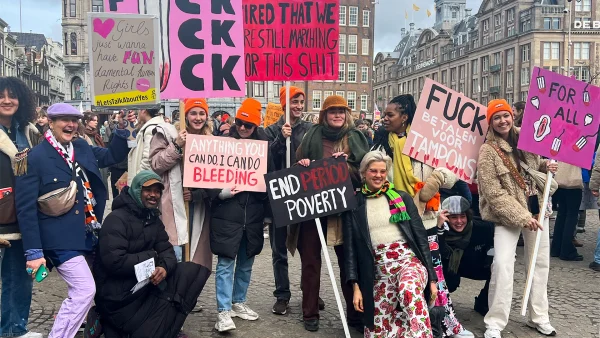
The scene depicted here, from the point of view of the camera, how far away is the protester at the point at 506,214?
4770mm

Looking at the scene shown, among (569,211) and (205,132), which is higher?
(205,132)

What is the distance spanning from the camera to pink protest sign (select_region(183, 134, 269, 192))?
4.88m

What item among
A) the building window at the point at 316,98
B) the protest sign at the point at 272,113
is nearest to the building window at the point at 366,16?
the building window at the point at 316,98

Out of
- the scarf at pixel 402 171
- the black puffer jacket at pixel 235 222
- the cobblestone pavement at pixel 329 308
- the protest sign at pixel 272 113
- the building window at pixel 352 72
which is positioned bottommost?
the cobblestone pavement at pixel 329 308

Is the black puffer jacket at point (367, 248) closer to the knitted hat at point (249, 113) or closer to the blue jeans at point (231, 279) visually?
the blue jeans at point (231, 279)

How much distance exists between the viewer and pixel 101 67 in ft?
16.3

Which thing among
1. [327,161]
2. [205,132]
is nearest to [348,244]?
[327,161]

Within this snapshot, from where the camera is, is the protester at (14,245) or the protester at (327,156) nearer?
the protester at (14,245)

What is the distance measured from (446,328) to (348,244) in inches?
46.8

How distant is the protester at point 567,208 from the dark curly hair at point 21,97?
6.68 m

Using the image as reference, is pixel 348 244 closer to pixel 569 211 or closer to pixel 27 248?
pixel 27 248

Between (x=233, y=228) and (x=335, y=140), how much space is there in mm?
1254

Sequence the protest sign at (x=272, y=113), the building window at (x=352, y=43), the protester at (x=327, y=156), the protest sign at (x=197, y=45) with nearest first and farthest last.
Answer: the protester at (x=327, y=156), the protest sign at (x=197, y=45), the protest sign at (x=272, y=113), the building window at (x=352, y=43)

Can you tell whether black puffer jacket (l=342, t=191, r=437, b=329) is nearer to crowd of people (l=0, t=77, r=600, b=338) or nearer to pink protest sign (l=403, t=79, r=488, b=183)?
crowd of people (l=0, t=77, r=600, b=338)
